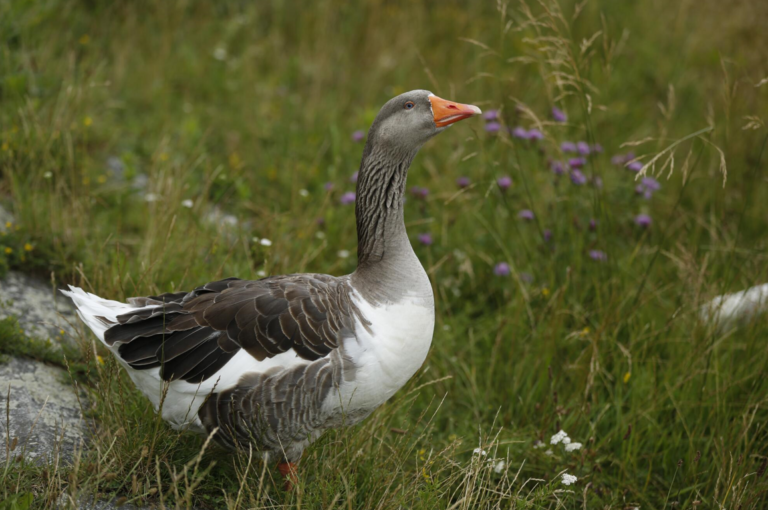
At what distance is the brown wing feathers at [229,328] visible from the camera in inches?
122

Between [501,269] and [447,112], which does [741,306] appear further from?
[447,112]

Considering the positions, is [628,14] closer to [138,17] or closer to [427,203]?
[427,203]

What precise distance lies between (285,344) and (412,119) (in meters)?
1.30

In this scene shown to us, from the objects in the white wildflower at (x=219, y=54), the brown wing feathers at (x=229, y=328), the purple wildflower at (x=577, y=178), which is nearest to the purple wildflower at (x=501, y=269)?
the purple wildflower at (x=577, y=178)

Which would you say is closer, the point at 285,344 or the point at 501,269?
the point at 285,344

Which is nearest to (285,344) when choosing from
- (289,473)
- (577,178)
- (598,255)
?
(289,473)

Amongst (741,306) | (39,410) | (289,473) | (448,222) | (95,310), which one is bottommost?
(741,306)

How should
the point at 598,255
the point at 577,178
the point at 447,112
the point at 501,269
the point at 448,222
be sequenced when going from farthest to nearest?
the point at 448,222 < the point at 501,269 < the point at 577,178 < the point at 598,255 < the point at 447,112

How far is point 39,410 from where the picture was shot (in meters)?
3.38

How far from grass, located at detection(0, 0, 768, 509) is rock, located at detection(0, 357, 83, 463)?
0.15 meters

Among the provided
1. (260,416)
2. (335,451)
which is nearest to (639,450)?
(335,451)

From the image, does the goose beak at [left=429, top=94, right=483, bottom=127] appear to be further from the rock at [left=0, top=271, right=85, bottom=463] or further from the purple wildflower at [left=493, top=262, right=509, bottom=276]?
the rock at [left=0, top=271, right=85, bottom=463]

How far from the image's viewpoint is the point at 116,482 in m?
3.06

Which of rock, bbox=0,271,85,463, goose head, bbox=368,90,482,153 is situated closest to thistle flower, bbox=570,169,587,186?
goose head, bbox=368,90,482,153
